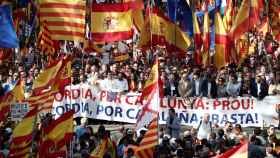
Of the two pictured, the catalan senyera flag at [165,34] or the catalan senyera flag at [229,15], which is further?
the catalan senyera flag at [229,15]

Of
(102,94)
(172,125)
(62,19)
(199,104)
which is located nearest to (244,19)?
(199,104)

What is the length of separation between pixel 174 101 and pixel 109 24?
2703 millimetres

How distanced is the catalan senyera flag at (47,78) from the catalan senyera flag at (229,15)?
951cm

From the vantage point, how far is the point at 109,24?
18.8 meters

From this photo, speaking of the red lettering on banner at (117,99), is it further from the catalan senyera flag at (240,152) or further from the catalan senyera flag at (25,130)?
the catalan senyera flag at (240,152)

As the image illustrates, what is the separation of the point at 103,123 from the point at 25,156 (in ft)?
23.0

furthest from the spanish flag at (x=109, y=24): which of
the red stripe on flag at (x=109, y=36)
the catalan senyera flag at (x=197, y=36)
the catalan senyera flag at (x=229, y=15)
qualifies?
the catalan senyera flag at (x=229, y=15)

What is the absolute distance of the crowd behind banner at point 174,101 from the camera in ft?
53.0

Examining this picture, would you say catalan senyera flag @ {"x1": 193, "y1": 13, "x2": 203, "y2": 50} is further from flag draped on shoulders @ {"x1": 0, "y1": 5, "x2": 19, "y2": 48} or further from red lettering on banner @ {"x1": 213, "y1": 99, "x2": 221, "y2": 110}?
flag draped on shoulders @ {"x1": 0, "y1": 5, "x2": 19, "y2": 48}

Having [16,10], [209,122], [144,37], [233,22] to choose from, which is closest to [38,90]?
[209,122]

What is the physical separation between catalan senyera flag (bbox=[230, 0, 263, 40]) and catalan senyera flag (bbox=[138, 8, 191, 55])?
7.33ft

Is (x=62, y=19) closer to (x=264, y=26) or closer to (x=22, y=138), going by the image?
(x=22, y=138)

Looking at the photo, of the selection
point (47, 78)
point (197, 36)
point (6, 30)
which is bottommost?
point (47, 78)

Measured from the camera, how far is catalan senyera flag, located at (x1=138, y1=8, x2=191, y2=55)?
20297mm
